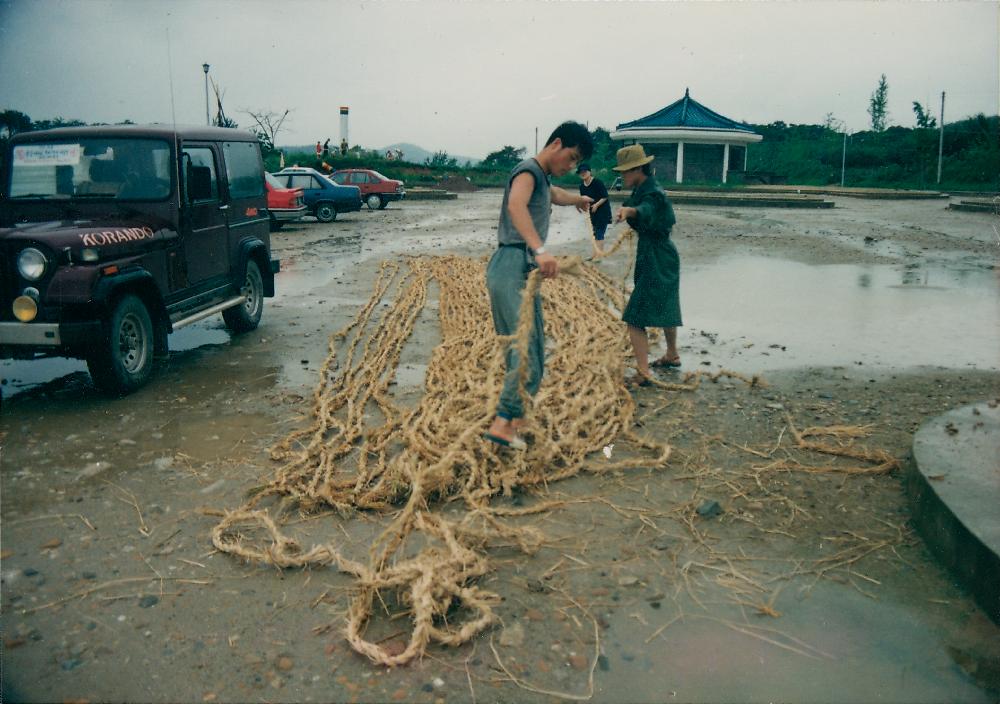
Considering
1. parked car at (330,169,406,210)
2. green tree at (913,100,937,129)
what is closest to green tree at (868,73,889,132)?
green tree at (913,100,937,129)

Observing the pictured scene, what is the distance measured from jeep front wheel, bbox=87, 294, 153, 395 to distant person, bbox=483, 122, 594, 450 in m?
3.18

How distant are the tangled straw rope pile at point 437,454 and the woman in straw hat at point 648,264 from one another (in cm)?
34

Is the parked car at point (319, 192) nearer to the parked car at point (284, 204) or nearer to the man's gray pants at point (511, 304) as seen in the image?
the parked car at point (284, 204)

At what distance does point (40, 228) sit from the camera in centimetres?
613

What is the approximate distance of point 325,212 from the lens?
945 inches

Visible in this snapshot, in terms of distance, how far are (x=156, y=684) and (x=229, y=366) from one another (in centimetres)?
477

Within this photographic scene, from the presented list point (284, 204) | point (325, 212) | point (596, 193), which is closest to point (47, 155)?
point (596, 193)

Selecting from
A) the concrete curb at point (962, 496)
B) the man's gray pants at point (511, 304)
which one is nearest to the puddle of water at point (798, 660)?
the concrete curb at point (962, 496)

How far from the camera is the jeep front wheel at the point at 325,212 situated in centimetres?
2389

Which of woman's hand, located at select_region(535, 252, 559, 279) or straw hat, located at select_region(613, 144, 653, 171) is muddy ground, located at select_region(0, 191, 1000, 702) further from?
straw hat, located at select_region(613, 144, 653, 171)

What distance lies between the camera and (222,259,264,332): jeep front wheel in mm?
8492

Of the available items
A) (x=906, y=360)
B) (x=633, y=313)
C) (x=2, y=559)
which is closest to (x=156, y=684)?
(x=2, y=559)

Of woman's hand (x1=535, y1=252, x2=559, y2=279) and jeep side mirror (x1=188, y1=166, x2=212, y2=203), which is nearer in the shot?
woman's hand (x1=535, y1=252, x2=559, y2=279)

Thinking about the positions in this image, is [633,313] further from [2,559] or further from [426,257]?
[426,257]
